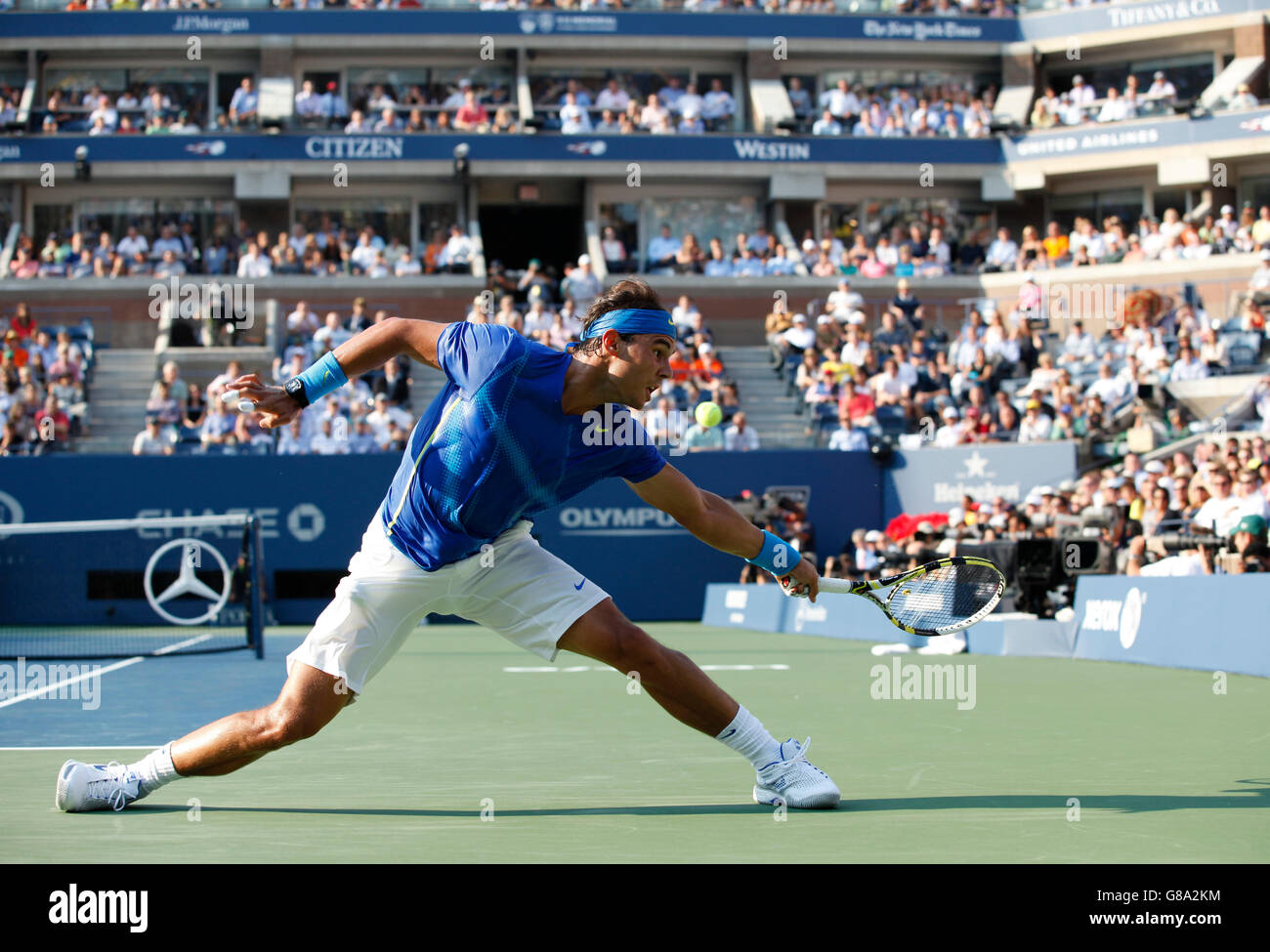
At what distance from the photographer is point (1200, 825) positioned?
16.0 ft

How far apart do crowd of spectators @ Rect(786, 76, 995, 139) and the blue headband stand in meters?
30.0

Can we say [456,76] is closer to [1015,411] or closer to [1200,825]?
[1015,411]

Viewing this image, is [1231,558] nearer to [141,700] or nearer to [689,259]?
[141,700]

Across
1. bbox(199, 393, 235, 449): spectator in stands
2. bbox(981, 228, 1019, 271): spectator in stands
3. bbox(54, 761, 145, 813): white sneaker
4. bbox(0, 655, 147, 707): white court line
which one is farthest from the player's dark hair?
bbox(981, 228, 1019, 271): spectator in stands

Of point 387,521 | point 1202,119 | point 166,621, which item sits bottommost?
point 166,621

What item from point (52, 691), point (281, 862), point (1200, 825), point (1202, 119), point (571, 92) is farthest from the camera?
point (571, 92)

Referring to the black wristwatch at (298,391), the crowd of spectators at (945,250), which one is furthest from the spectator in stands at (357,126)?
the black wristwatch at (298,391)

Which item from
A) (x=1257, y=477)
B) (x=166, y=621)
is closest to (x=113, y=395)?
(x=166, y=621)

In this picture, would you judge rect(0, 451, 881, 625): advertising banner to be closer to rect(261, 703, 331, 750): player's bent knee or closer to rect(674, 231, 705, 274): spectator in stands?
rect(674, 231, 705, 274): spectator in stands

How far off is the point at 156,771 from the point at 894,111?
1247 inches

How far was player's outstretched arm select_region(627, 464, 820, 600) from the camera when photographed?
17.2 feet

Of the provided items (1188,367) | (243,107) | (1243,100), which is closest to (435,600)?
(1188,367)

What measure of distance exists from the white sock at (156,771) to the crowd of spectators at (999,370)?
701 inches

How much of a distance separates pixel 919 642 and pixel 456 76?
78.3 ft
